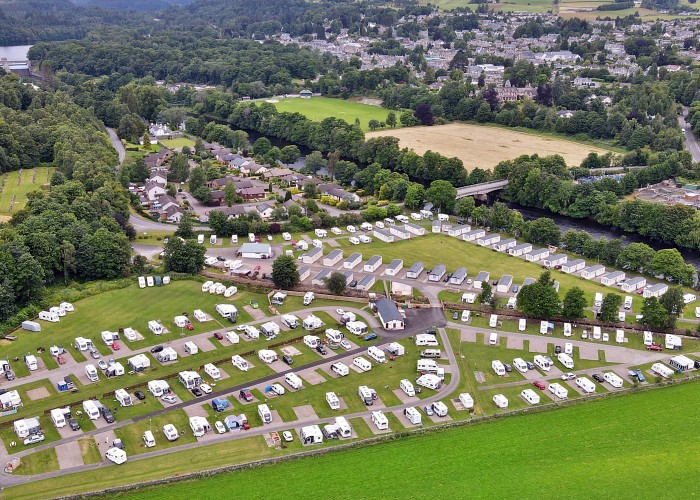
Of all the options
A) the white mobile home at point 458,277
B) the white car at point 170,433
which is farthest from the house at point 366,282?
the white car at point 170,433

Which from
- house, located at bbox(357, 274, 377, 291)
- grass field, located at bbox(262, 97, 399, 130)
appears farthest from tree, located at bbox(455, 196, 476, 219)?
grass field, located at bbox(262, 97, 399, 130)

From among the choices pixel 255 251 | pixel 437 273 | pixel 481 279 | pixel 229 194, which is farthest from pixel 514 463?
pixel 229 194

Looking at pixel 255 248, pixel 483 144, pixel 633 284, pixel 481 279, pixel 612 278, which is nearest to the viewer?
pixel 633 284

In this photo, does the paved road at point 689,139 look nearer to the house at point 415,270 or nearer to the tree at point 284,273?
the house at point 415,270

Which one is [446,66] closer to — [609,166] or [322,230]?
[609,166]

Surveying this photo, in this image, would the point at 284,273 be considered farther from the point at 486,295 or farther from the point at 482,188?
the point at 482,188

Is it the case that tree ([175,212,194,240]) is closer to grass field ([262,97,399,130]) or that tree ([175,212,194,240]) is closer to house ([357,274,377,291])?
house ([357,274,377,291])
